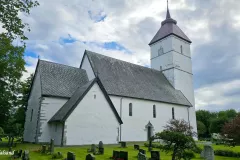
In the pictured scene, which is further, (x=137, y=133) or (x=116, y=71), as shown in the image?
(x=116, y=71)

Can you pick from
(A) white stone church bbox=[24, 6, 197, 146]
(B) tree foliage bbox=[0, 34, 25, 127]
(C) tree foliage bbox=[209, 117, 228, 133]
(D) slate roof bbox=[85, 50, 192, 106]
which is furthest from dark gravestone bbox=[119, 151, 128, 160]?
(C) tree foliage bbox=[209, 117, 228, 133]

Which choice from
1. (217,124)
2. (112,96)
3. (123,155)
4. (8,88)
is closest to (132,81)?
(112,96)

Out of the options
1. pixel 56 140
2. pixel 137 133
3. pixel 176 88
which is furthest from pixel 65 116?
pixel 176 88

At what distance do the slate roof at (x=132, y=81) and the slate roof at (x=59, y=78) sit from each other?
8.00 feet

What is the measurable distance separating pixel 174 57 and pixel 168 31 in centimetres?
534

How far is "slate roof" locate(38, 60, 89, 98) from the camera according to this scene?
69.6 feet

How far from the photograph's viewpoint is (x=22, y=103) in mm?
28016

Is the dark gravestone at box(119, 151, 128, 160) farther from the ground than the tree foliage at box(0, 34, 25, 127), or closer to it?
closer to it

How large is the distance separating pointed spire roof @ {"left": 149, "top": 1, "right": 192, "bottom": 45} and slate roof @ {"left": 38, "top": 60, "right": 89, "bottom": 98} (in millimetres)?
18486

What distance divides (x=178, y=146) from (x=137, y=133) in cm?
1445

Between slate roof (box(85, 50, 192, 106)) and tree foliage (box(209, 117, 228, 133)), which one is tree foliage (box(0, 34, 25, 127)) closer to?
slate roof (box(85, 50, 192, 106))

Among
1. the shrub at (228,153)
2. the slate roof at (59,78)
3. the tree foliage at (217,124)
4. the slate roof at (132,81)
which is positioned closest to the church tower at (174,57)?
the slate roof at (132,81)

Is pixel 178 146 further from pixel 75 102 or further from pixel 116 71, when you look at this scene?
pixel 116 71

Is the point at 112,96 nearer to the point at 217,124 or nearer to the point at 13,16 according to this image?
the point at 13,16
